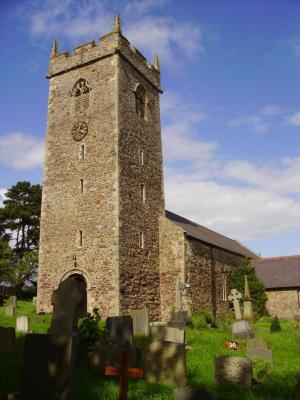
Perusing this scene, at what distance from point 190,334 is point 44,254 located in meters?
9.64

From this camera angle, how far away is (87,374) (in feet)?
26.8

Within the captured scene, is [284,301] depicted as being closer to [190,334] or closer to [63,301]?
[190,334]

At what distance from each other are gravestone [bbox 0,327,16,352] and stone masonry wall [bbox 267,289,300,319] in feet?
73.8

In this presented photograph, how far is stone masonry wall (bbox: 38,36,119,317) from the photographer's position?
19.0 m

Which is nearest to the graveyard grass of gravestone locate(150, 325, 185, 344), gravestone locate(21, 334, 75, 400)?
gravestone locate(150, 325, 185, 344)

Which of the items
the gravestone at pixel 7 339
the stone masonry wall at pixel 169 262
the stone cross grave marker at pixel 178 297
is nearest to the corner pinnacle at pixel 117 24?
the stone masonry wall at pixel 169 262

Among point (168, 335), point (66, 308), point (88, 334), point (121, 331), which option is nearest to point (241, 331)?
point (168, 335)

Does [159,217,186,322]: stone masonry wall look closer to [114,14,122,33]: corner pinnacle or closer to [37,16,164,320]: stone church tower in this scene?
[37,16,164,320]: stone church tower

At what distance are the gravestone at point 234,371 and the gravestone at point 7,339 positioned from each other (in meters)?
4.59

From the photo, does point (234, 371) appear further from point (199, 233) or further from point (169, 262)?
point (199, 233)

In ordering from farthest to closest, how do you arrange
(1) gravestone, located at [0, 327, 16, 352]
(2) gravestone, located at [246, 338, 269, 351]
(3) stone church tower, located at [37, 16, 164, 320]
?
1. (3) stone church tower, located at [37, 16, 164, 320]
2. (2) gravestone, located at [246, 338, 269, 351]
3. (1) gravestone, located at [0, 327, 16, 352]

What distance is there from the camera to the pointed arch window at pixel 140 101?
76.8ft

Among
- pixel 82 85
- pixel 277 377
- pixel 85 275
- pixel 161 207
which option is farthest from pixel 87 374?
pixel 82 85

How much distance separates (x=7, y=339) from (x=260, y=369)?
18.2 feet
